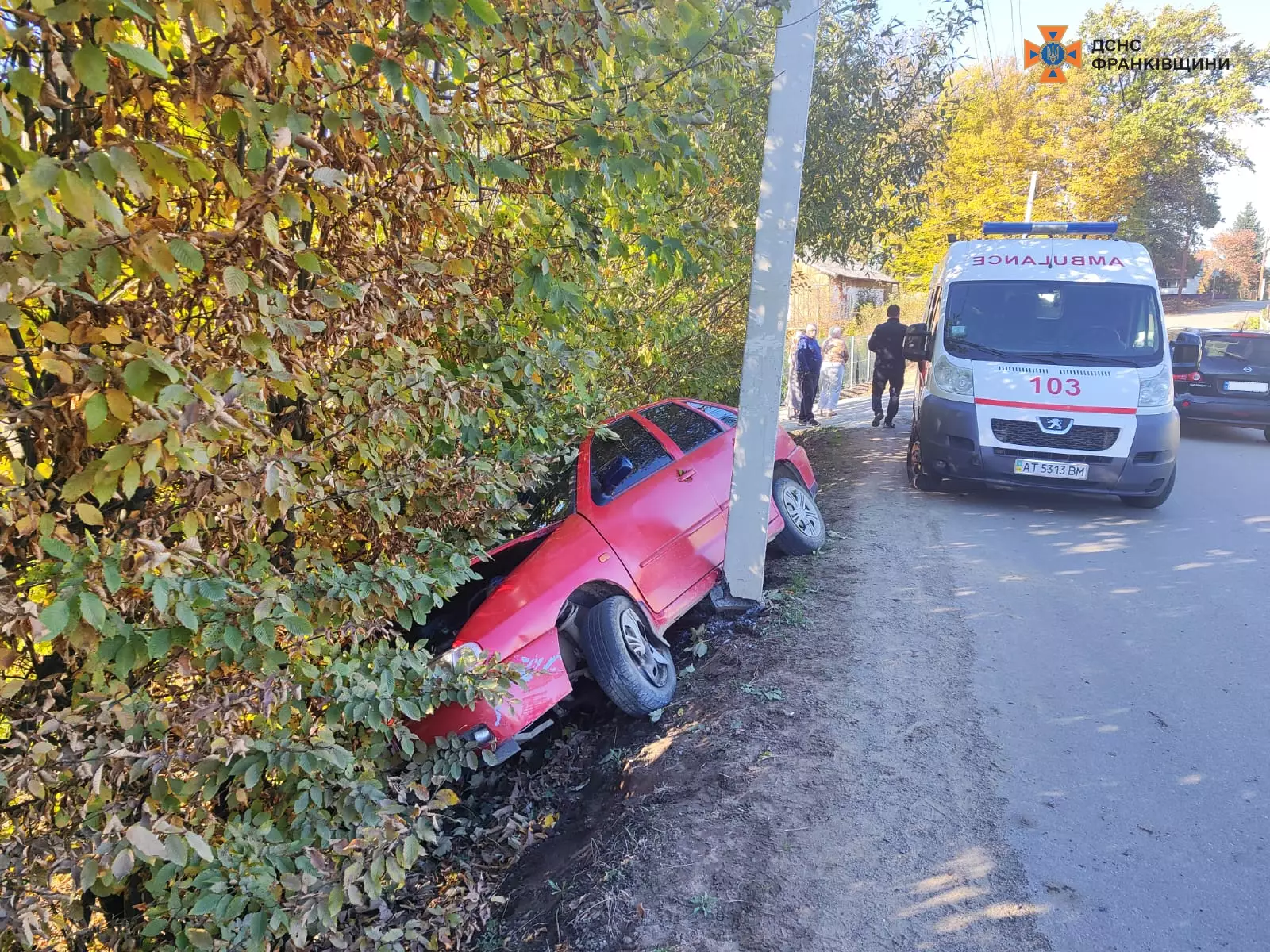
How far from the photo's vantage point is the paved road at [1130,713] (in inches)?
112

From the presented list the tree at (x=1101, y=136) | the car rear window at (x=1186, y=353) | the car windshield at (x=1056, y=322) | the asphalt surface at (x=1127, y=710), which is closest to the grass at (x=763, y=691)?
the asphalt surface at (x=1127, y=710)

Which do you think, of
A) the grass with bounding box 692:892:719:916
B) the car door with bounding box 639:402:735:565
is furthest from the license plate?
the grass with bounding box 692:892:719:916

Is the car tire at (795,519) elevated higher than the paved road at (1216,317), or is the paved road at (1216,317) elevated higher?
the paved road at (1216,317)

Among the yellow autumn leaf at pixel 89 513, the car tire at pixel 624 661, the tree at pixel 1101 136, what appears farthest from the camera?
the tree at pixel 1101 136

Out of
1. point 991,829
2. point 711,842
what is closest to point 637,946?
point 711,842

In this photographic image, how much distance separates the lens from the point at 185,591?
6.68 ft

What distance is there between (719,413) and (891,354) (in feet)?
23.1

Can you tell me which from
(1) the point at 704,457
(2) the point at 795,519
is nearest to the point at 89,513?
(1) the point at 704,457

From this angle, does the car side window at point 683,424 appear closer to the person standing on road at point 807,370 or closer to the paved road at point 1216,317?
the person standing on road at point 807,370

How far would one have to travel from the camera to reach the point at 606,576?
14.8 feet

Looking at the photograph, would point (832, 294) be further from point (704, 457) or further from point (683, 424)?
point (704, 457)

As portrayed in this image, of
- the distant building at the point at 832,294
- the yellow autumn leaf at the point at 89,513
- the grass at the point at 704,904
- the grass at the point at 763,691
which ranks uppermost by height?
the distant building at the point at 832,294

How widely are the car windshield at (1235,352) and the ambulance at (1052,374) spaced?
5.39 meters

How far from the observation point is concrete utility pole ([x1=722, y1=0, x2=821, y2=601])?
4.87 m
